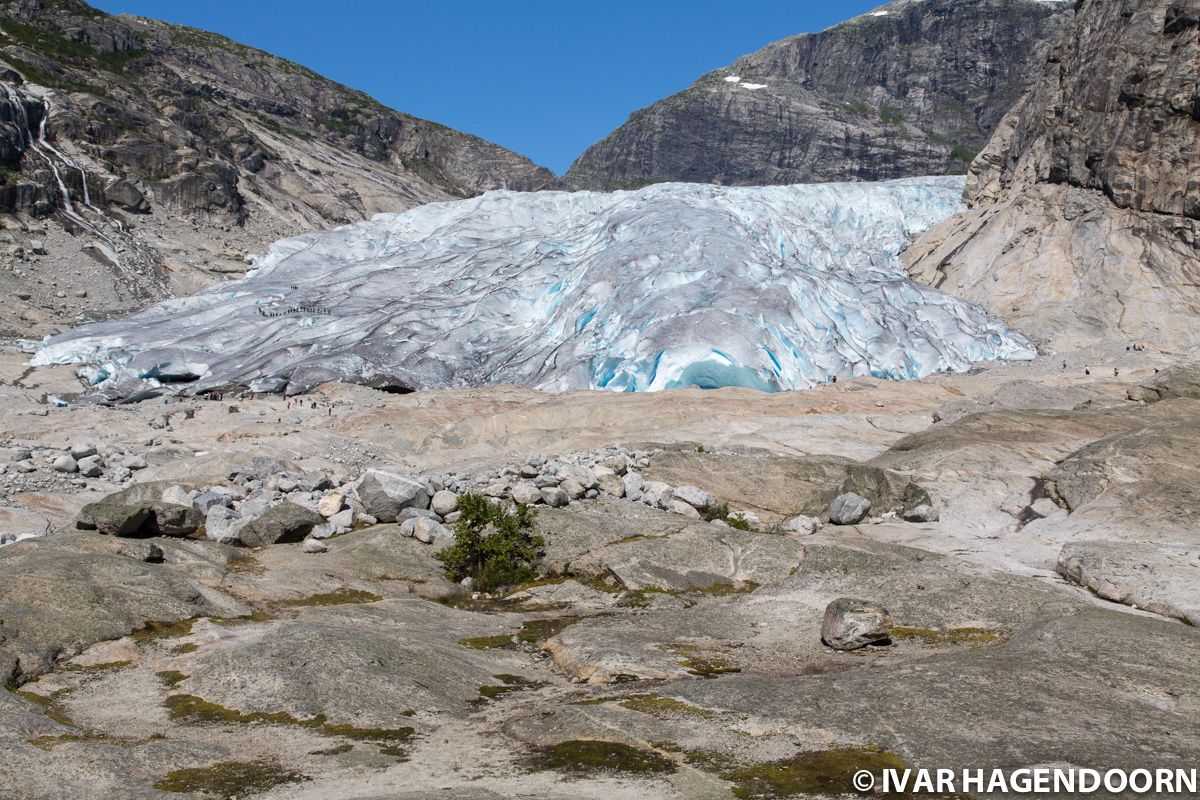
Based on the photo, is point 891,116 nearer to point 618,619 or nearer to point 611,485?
point 611,485

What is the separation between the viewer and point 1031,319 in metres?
49.1

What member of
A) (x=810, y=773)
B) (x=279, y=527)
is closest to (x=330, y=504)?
(x=279, y=527)

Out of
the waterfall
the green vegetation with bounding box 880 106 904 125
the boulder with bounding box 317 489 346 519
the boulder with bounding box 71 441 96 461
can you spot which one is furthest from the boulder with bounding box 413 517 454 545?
the green vegetation with bounding box 880 106 904 125

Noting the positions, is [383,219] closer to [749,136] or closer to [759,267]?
[759,267]

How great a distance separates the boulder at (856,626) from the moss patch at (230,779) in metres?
6.54

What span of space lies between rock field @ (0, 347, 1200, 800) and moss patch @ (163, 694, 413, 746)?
0.12 ft

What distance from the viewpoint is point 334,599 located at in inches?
543

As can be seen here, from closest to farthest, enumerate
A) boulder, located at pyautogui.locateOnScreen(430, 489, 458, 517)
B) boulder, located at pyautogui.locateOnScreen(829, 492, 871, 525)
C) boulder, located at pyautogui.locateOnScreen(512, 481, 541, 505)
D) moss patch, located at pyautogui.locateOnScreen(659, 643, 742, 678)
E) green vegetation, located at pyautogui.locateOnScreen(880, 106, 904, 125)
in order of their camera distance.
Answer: moss patch, located at pyautogui.locateOnScreen(659, 643, 742, 678), boulder, located at pyautogui.locateOnScreen(430, 489, 458, 517), boulder, located at pyautogui.locateOnScreen(512, 481, 541, 505), boulder, located at pyautogui.locateOnScreen(829, 492, 871, 525), green vegetation, located at pyautogui.locateOnScreen(880, 106, 904, 125)

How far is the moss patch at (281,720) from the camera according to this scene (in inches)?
349

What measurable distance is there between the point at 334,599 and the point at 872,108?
19389 cm

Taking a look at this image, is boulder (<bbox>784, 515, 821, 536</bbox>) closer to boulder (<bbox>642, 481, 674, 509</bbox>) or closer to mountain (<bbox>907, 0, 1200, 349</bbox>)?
boulder (<bbox>642, 481, 674, 509</bbox>)

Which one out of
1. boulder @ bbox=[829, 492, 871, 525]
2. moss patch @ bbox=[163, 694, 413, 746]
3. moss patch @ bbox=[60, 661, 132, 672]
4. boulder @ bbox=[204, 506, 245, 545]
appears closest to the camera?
moss patch @ bbox=[163, 694, 413, 746]

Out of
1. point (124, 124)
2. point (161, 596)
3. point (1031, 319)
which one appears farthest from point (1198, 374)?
point (124, 124)

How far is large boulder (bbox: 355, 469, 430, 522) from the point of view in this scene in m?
17.6
